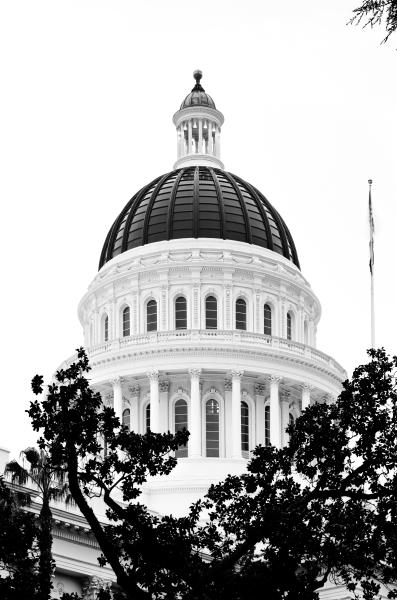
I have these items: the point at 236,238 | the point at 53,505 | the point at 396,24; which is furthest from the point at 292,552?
the point at 236,238

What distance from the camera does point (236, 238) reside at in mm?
77875

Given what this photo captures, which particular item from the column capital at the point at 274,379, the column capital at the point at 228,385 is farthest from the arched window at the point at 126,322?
the column capital at the point at 274,379

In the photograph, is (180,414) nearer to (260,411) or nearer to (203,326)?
(260,411)

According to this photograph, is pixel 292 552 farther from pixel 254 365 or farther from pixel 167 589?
pixel 254 365

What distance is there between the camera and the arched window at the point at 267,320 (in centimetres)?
7638

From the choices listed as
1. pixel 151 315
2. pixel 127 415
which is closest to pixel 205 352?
pixel 151 315

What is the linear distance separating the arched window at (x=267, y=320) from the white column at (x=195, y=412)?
647 cm

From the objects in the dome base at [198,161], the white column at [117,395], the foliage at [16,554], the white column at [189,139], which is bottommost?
the foliage at [16,554]

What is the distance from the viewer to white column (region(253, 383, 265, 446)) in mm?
72812

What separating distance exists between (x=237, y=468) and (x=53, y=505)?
22.2 meters

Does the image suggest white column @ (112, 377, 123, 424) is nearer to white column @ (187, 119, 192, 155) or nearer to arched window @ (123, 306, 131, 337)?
arched window @ (123, 306, 131, 337)

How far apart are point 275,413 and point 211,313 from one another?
25.0 ft

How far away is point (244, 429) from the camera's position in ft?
240

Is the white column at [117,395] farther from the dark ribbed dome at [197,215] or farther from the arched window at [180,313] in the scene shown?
the dark ribbed dome at [197,215]
